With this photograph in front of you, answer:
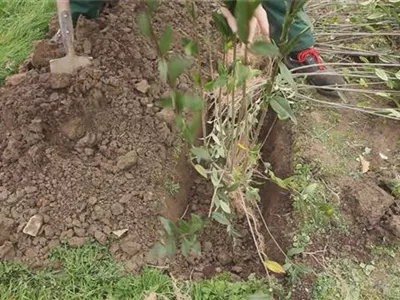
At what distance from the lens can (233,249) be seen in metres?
1.96

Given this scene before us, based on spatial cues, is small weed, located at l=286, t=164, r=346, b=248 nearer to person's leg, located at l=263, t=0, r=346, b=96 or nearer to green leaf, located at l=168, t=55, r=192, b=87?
person's leg, located at l=263, t=0, r=346, b=96

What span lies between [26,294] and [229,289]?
62 cm

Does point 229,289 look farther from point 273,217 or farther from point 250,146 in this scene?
point 250,146

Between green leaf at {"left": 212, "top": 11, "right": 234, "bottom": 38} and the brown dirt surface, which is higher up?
green leaf at {"left": 212, "top": 11, "right": 234, "bottom": 38}

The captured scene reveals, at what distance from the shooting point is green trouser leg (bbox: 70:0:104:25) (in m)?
2.37

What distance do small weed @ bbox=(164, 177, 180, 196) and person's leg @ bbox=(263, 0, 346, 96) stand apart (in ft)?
2.23

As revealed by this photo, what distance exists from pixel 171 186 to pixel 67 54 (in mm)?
600

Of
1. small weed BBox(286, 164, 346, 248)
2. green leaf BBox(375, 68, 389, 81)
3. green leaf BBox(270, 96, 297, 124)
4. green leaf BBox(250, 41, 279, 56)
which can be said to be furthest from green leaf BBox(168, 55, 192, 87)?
green leaf BBox(375, 68, 389, 81)

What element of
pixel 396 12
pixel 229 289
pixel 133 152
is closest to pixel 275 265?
pixel 229 289

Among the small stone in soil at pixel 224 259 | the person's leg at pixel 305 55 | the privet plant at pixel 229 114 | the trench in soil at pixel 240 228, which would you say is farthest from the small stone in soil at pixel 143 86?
the small stone in soil at pixel 224 259

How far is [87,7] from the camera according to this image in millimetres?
2387

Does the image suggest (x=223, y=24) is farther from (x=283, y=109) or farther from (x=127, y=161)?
(x=127, y=161)

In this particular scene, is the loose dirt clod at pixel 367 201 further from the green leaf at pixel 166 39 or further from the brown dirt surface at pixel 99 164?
the green leaf at pixel 166 39

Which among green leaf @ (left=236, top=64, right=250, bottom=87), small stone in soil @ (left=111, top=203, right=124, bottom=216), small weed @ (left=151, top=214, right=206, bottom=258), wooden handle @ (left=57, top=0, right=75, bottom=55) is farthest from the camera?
wooden handle @ (left=57, top=0, right=75, bottom=55)
